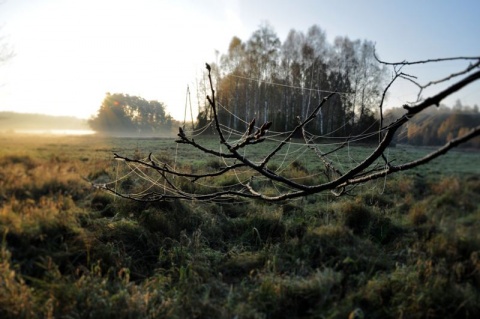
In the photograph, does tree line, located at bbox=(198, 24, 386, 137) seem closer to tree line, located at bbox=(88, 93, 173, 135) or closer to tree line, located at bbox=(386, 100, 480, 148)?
tree line, located at bbox=(88, 93, 173, 135)

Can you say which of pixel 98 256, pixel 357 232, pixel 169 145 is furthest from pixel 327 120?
pixel 98 256

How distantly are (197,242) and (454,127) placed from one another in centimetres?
269

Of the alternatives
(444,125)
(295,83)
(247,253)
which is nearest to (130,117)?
(295,83)

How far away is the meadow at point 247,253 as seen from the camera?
2.17m

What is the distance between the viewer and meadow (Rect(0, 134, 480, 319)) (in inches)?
85.6

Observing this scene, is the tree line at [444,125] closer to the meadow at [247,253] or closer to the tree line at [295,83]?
the meadow at [247,253]

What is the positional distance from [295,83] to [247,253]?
24.3 feet

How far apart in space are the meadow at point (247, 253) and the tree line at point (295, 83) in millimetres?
1941

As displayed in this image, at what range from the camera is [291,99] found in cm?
1148

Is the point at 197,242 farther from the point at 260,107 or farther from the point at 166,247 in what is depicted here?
the point at 260,107

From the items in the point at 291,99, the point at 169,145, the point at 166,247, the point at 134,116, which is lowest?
the point at 166,247

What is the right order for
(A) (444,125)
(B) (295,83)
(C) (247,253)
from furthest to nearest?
1. (B) (295,83)
2. (C) (247,253)
3. (A) (444,125)

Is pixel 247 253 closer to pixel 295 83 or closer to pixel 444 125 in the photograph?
pixel 444 125

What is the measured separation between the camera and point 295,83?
969 cm
